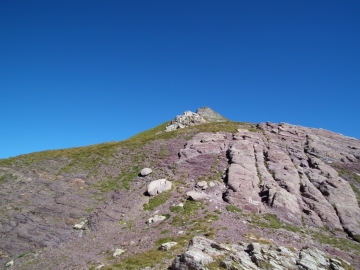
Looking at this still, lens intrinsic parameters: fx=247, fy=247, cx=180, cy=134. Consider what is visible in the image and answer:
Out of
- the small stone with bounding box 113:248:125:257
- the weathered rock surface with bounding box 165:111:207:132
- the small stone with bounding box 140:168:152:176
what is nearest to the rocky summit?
the small stone with bounding box 113:248:125:257

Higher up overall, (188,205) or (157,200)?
(157,200)

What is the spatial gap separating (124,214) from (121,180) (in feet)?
→ 36.2

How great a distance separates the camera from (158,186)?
3991 cm

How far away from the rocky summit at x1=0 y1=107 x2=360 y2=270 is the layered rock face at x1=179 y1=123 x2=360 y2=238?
7.9 inches

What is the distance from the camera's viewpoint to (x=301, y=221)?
1297 inches

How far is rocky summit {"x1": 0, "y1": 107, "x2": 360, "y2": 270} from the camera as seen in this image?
23125 mm

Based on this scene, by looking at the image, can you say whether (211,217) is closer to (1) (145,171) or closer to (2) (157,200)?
(2) (157,200)

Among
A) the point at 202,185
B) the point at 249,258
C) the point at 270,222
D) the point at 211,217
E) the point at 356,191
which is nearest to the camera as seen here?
the point at 249,258

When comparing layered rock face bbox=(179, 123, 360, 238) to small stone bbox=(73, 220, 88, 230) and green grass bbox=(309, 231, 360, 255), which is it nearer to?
green grass bbox=(309, 231, 360, 255)

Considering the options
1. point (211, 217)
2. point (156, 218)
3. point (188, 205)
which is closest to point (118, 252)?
point (156, 218)

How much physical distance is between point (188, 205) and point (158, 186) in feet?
23.8

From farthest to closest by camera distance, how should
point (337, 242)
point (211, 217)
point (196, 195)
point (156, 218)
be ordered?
1. point (196, 195)
2. point (156, 218)
3. point (211, 217)
4. point (337, 242)

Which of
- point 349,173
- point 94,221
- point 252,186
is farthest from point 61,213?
point 349,173

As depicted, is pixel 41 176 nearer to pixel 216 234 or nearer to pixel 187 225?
pixel 187 225
